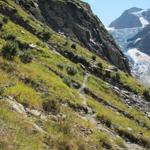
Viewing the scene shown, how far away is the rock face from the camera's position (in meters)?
102

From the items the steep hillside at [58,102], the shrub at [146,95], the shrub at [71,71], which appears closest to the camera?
the steep hillside at [58,102]

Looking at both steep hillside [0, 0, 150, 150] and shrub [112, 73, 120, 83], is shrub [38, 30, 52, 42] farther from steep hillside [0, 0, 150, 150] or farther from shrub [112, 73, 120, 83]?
shrub [112, 73, 120, 83]

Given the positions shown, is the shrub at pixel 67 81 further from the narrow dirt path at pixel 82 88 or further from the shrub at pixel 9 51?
the shrub at pixel 9 51

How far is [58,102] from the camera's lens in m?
31.8

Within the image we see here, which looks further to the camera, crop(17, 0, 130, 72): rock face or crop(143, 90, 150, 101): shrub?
crop(17, 0, 130, 72): rock face

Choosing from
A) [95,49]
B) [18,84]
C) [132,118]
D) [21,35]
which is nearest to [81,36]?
[95,49]

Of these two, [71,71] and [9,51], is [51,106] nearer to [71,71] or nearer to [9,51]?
[9,51]

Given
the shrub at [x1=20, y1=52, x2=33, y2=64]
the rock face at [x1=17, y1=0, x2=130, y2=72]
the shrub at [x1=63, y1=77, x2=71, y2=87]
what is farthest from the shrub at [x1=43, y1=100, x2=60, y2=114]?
the rock face at [x1=17, y1=0, x2=130, y2=72]

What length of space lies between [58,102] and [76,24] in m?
77.7

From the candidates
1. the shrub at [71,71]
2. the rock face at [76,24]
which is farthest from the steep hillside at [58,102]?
the rock face at [76,24]

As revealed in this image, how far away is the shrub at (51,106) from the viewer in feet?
93.5

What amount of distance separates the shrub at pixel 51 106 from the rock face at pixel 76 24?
70.1 meters

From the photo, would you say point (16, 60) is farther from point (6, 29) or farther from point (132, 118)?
point (6, 29)

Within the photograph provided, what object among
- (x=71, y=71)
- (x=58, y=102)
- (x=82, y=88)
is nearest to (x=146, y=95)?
(x=71, y=71)
